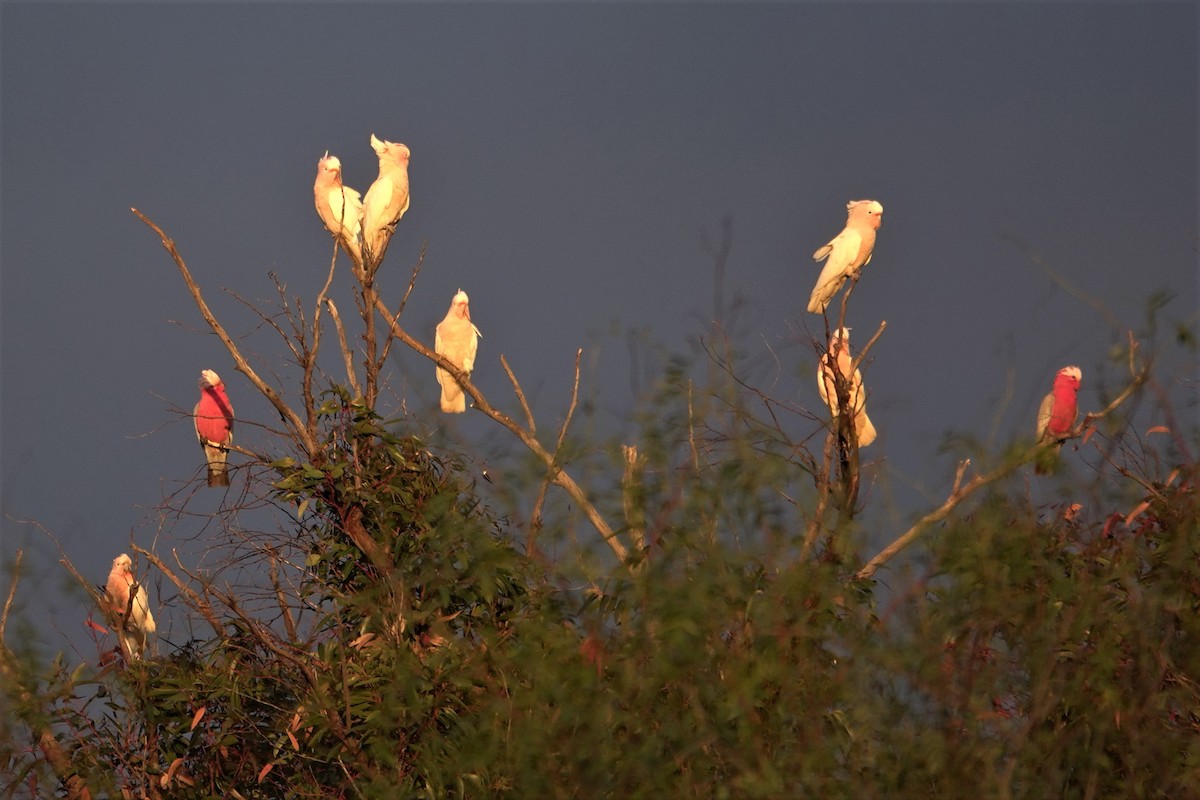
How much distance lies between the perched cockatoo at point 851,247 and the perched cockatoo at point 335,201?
120 inches

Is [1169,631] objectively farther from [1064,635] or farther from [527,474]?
[527,474]

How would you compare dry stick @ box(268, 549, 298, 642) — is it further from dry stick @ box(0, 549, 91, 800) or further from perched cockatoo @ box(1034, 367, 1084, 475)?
perched cockatoo @ box(1034, 367, 1084, 475)

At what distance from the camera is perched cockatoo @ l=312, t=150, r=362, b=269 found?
9.45 m

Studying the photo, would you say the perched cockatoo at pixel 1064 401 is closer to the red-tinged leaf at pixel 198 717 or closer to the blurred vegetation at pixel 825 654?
the blurred vegetation at pixel 825 654

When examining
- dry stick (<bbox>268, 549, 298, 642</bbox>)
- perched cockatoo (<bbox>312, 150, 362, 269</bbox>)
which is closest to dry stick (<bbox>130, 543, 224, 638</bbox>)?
dry stick (<bbox>268, 549, 298, 642</bbox>)

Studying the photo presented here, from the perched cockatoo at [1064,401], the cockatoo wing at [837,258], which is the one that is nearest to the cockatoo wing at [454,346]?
the cockatoo wing at [837,258]

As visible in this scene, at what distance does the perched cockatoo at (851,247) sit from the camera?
944 cm

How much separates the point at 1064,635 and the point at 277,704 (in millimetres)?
4159

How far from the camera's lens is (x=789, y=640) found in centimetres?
370

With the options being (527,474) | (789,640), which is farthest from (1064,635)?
(527,474)

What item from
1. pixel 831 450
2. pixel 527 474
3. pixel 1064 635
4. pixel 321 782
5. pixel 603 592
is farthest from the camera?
pixel 831 450

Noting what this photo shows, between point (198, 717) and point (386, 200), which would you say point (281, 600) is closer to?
point (198, 717)

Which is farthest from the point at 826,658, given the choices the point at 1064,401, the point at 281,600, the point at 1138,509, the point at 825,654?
the point at 1064,401

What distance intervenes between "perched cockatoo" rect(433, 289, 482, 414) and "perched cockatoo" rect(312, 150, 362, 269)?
1.42 m
